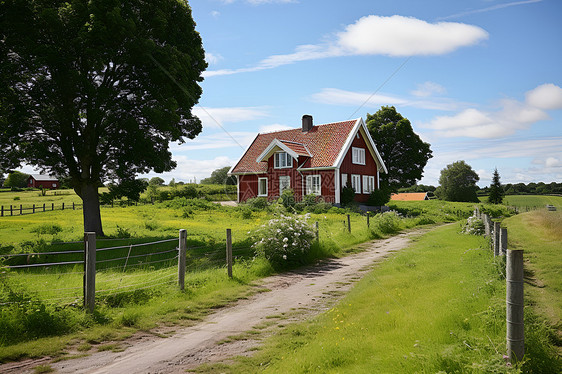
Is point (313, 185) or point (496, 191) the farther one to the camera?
point (496, 191)

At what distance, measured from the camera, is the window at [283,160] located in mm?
40531

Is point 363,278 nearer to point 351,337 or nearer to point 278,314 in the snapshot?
point 278,314

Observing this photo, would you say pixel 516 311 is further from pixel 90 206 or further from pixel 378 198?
pixel 378 198

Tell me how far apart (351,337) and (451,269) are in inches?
245

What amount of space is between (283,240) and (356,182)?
29222 mm

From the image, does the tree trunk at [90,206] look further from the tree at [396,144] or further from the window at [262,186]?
the tree at [396,144]

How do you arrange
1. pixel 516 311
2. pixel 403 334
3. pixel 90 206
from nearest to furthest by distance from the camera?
1. pixel 516 311
2. pixel 403 334
3. pixel 90 206

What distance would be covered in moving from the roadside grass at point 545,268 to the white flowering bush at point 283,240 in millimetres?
6928

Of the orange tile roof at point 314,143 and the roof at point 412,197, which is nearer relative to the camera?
the orange tile roof at point 314,143

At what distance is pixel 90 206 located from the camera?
2234 cm

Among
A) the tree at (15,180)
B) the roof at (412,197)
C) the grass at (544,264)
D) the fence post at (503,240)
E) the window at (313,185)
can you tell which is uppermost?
the tree at (15,180)

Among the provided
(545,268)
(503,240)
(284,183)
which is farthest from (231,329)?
(284,183)

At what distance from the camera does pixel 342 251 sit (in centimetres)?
1764

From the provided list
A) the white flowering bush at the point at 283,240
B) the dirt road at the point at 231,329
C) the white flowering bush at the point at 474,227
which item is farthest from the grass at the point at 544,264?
the white flowering bush at the point at 283,240
